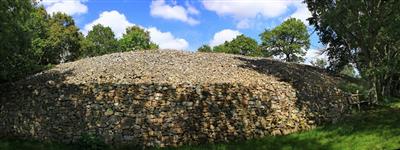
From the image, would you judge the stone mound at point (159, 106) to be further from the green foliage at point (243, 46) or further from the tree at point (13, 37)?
the green foliage at point (243, 46)

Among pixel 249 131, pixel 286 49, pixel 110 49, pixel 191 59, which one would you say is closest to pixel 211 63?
pixel 191 59

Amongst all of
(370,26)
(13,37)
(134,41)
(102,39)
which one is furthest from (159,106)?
(102,39)

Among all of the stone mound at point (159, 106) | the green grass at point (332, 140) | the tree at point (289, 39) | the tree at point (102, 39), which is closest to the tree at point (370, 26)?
the stone mound at point (159, 106)

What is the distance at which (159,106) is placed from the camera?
23734 mm

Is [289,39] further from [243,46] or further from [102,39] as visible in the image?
[102,39]

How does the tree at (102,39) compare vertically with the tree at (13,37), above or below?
above

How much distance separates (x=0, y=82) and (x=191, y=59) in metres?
11.3

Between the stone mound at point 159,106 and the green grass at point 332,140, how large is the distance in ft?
2.51

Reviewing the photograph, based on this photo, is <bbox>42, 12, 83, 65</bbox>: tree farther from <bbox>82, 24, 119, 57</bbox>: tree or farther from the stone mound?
the stone mound

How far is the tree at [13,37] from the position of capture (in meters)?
22.9

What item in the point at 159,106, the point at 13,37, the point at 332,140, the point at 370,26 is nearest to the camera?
Result: the point at 332,140

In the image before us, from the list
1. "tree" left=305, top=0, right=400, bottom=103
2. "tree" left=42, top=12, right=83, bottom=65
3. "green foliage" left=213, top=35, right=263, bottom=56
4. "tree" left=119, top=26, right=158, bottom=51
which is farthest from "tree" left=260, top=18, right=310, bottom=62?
"tree" left=305, top=0, right=400, bottom=103

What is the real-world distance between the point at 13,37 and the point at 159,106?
749 centimetres

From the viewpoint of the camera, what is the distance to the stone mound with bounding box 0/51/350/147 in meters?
23.3
